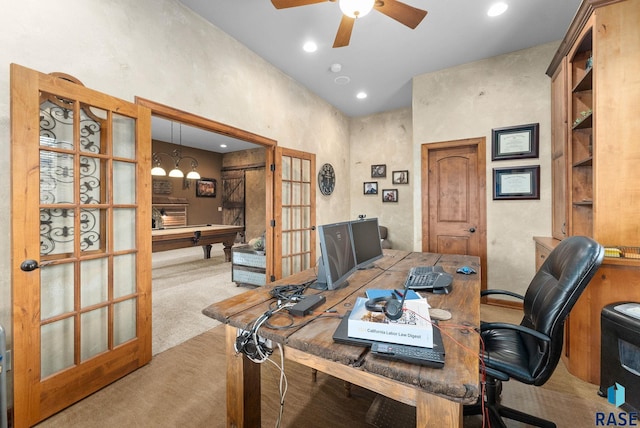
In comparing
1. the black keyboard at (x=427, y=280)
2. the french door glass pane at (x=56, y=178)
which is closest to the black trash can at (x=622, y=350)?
the black keyboard at (x=427, y=280)

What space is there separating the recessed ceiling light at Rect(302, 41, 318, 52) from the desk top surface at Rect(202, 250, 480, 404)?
262 centimetres

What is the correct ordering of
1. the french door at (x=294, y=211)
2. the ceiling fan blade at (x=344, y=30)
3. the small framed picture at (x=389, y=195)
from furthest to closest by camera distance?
the small framed picture at (x=389, y=195) → the french door at (x=294, y=211) → the ceiling fan blade at (x=344, y=30)

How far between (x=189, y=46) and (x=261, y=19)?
0.75 metres

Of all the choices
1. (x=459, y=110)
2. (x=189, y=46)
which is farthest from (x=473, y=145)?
(x=189, y=46)

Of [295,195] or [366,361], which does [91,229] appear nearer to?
[366,361]

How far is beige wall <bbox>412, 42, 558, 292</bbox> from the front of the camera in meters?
3.14

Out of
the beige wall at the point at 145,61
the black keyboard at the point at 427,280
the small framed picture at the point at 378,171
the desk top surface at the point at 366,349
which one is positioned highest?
the beige wall at the point at 145,61

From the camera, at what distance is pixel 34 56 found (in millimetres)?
1632

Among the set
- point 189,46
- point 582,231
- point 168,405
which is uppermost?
point 189,46

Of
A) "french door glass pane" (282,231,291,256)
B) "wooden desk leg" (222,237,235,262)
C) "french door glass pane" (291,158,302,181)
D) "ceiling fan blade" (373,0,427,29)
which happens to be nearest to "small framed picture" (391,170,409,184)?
"french door glass pane" (291,158,302,181)

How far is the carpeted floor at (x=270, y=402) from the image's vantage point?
157cm

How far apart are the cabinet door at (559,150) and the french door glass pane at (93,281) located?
3.90 meters

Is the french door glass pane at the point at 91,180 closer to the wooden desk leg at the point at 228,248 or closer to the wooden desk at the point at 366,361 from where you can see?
the wooden desk at the point at 366,361

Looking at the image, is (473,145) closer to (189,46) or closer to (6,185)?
(189,46)
